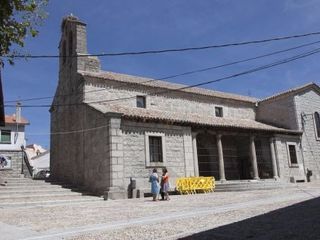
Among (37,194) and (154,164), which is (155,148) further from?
(37,194)

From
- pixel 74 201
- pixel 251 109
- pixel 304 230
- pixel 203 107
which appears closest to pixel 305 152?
pixel 251 109

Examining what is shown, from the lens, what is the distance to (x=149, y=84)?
25.0m

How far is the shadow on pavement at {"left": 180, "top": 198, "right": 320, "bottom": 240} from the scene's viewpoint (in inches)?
259

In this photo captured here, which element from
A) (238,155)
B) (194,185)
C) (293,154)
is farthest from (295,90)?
(194,185)

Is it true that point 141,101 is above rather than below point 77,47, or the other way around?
below

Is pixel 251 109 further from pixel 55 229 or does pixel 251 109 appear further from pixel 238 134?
pixel 55 229

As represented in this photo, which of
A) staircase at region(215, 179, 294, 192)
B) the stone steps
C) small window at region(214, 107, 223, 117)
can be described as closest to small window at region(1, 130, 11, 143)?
small window at region(214, 107, 223, 117)

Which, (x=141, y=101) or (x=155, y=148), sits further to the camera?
(x=141, y=101)

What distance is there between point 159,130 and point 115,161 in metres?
3.59

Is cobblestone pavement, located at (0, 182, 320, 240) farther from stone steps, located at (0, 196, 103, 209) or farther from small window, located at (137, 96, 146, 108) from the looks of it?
small window, located at (137, 96, 146, 108)

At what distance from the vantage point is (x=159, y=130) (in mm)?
21125

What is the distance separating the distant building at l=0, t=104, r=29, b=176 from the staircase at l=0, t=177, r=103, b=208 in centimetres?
1585

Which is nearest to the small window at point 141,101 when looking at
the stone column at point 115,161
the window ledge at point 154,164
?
the window ledge at point 154,164

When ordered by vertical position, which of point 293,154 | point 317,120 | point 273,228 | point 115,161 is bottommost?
point 273,228
